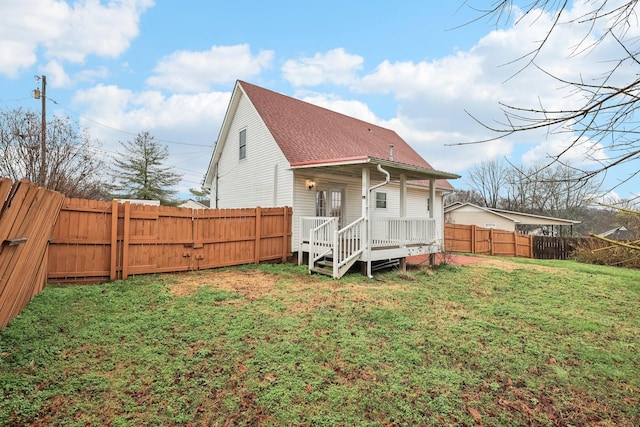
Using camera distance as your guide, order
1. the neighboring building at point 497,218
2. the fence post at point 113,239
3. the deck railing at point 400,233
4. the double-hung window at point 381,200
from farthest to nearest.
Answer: the neighboring building at point 497,218, the double-hung window at point 381,200, the deck railing at point 400,233, the fence post at point 113,239

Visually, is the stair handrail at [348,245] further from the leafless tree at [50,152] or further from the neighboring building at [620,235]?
the neighboring building at [620,235]

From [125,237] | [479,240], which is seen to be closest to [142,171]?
[125,237]

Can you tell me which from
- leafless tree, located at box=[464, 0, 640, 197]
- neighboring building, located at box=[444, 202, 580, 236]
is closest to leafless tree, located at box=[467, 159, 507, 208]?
neighboring building, located at box=[444, 202, 580, 236]

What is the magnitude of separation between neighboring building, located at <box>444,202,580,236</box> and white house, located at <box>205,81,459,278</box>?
10182mm

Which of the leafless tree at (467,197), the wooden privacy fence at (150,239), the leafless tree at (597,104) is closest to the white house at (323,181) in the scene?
the wooden privacy fence at (150,239)

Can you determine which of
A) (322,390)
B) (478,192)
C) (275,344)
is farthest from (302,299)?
(478,192)

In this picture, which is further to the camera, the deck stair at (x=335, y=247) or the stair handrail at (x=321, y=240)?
the stair handrail at (x=321, y=240)

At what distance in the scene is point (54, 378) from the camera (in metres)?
2.95

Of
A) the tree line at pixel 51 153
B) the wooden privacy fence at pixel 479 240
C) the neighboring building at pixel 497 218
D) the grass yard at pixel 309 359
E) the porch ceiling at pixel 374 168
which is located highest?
the tree line at pixel 51 153

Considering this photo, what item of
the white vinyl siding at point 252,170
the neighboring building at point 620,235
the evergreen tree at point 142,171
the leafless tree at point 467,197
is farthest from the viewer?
the leafless tree at point 467,197

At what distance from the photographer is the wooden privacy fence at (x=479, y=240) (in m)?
16.8

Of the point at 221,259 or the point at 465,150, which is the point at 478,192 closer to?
the point at 221,259

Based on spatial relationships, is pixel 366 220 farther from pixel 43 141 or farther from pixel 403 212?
pixel 43 141

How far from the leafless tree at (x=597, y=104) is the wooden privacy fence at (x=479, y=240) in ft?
52.2
